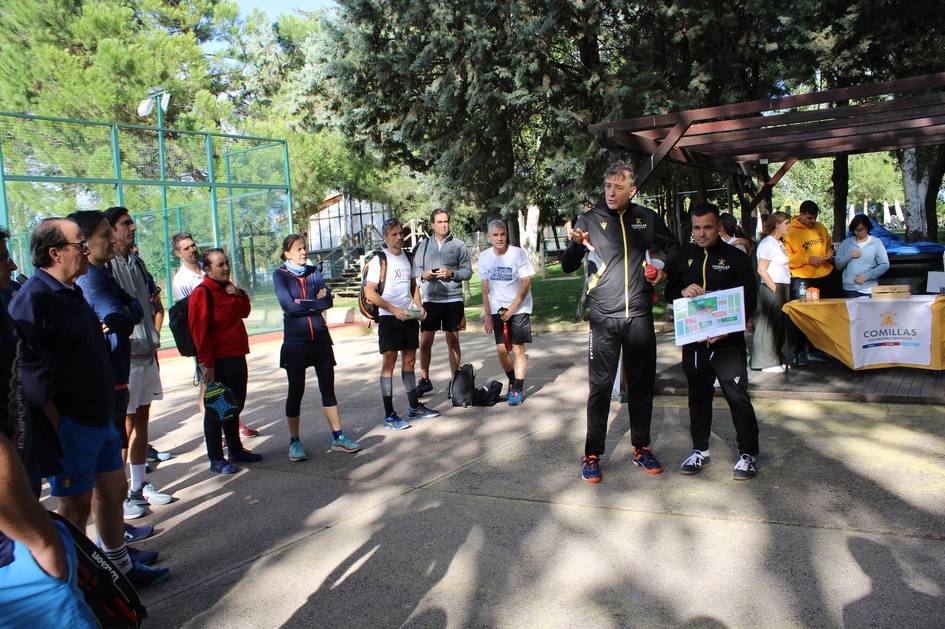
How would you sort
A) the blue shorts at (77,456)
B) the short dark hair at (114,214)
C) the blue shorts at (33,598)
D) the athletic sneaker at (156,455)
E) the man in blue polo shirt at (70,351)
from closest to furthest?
1. the blue shorts at (33,598)
2. the man in blue polo shirt at (70,351)
3. the blue shorts at (77,456)
4. the short dark hair at (114,214)
5. the athletic sneaker at (156,455)

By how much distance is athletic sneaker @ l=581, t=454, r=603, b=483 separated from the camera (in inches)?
187

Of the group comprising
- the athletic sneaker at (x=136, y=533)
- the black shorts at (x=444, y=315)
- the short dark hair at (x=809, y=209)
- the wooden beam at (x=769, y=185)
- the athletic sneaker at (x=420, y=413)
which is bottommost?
the athletic sneaker at (x=136, y=533)

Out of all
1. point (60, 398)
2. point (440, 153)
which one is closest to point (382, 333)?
point (60, 398)

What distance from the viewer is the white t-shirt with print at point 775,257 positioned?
7547 millimetres

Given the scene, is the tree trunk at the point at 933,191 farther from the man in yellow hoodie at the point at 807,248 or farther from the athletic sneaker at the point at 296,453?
the athletic sneaker at the point at 296,453

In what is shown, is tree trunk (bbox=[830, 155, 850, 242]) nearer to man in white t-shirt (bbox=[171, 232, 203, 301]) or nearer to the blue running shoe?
man in white t-shirt (bbox=[171, 232, 203, 301])

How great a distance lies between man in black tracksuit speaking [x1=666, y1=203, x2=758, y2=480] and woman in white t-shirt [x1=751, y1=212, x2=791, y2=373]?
2.98 meters

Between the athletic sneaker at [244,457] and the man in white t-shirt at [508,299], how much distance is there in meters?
2.56


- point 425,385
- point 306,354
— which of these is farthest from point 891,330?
point 306,354

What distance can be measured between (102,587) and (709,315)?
372 centimetres

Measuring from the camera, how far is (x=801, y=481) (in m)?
4.52

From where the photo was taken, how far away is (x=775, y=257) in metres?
7.56

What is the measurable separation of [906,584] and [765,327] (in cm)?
472

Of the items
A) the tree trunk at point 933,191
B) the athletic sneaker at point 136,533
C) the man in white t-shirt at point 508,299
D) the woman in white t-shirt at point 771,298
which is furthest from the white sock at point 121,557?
the tree trunk at point 933,191
